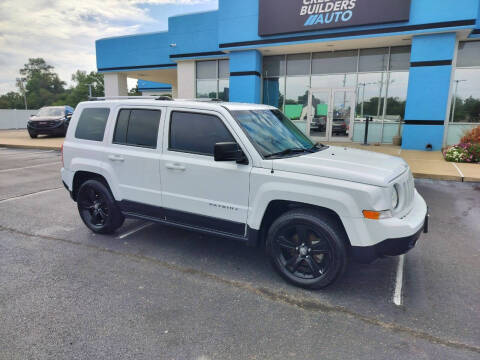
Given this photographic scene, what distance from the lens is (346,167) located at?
3443mm

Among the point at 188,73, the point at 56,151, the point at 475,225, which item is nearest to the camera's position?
the point at 475,225

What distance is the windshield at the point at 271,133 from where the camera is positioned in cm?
388

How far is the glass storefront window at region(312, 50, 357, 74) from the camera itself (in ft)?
53.2

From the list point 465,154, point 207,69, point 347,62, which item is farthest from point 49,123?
point 465,154

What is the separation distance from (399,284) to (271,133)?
7.25 feet

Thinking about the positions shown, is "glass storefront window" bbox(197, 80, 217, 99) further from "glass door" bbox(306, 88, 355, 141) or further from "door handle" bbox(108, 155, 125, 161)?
"door handle" bbox(108, 155, 125, 161)

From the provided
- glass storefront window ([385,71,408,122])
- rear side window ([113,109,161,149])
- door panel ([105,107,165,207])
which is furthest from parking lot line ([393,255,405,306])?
glass storefront window ([385,71,408,122])

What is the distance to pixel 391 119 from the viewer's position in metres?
16.0

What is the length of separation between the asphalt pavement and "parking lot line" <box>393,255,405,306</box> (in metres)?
0.04

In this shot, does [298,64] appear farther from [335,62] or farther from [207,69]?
[207,69]

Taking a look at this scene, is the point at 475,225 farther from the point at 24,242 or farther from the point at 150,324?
the point at 24,242

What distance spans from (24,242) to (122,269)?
1866 millimetres

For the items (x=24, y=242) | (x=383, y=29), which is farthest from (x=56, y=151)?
(x=383, y=29)

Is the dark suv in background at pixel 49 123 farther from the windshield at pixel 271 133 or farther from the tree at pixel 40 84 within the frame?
the tree at pixel 40 84
